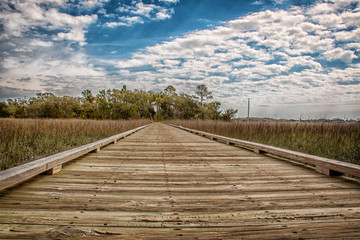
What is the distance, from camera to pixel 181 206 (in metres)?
1.59

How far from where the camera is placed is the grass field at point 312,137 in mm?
3807

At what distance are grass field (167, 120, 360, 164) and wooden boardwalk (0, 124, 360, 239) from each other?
1.81 meters

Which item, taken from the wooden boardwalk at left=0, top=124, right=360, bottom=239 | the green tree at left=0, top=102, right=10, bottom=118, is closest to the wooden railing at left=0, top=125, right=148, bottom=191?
the wooden boardwalk at left=0, top=124, right=360, bottom=239

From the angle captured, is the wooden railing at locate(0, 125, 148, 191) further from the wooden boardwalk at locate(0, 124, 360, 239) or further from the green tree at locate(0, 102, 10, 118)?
the green tree at locate(0, 102, 10, 118)

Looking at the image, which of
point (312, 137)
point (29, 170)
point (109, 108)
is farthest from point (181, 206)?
point (109, 108)

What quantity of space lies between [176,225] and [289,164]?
2.50 meters

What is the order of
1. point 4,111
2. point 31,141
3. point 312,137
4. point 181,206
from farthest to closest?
point 4,111
point 312,137
point 31,141
point 181,206

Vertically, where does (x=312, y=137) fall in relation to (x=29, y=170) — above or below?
above

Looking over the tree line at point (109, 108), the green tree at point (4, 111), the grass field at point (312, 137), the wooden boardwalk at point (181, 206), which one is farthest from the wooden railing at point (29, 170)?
the green tree at point (4, 111)

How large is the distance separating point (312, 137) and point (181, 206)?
5.30 m

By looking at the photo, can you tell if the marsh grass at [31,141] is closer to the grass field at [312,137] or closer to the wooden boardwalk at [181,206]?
the wooden boardwalk at [181,206]

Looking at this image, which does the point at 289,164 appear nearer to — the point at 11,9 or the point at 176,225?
the point at 176,225

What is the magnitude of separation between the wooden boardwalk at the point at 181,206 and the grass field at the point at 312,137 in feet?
5.92

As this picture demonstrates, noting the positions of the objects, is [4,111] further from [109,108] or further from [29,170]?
[29,170]
